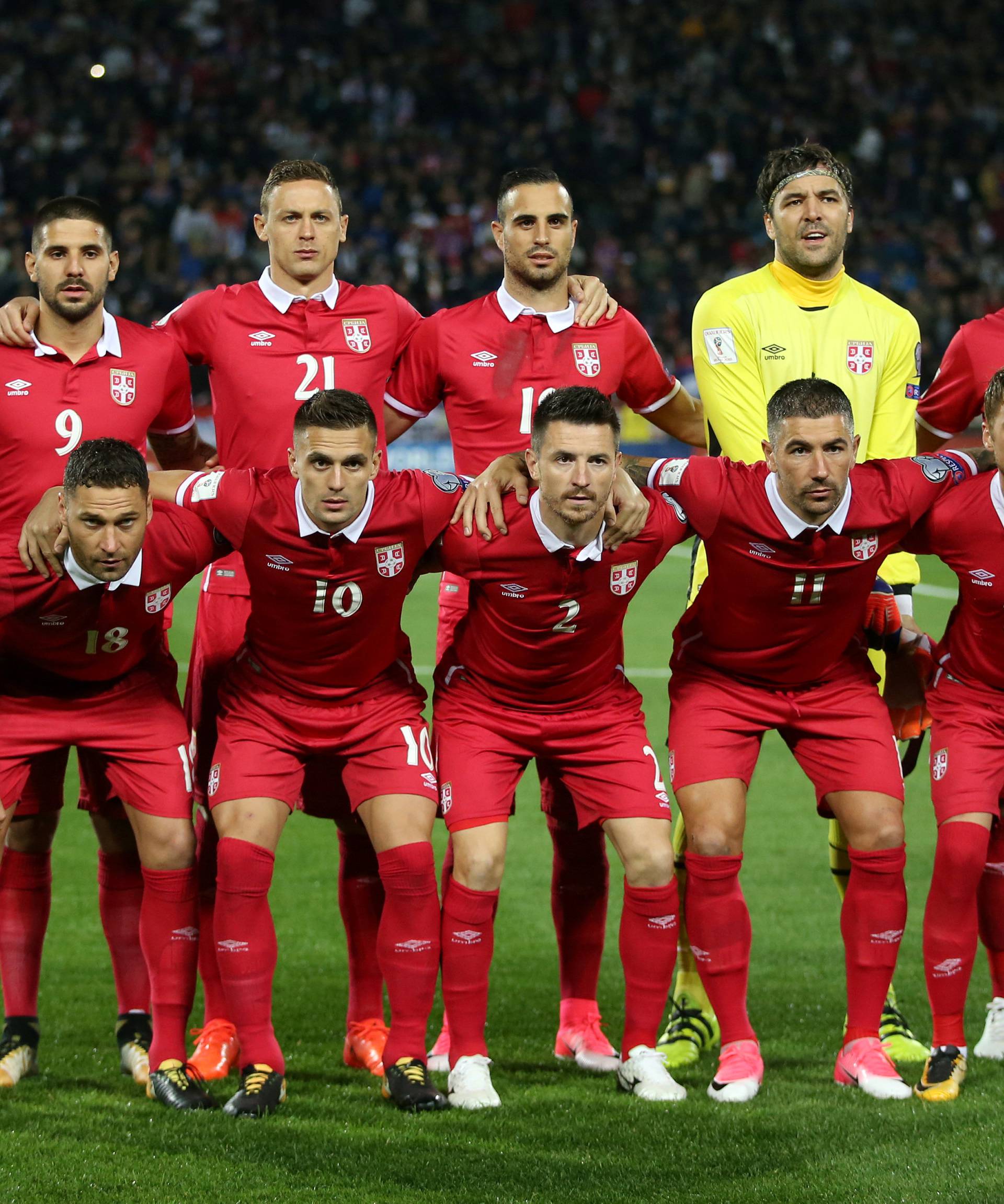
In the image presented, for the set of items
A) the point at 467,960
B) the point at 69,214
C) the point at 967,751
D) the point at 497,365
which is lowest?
the point at 467,960

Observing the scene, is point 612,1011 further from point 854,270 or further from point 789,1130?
point 854,270

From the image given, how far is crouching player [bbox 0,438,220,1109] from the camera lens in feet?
14.4

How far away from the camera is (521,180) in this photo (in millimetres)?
5125

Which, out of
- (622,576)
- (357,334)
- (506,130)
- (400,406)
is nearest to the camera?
(622,576)

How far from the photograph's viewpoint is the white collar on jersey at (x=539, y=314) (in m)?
5.19

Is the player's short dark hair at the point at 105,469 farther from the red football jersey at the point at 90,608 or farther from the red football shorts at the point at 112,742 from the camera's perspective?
the red football shorts at the point at 112,742

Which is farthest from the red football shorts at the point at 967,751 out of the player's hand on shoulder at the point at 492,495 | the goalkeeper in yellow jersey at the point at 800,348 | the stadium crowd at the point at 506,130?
the stadium crowd at the point at 506,130

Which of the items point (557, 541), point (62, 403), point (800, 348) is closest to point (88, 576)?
point (62, 403)

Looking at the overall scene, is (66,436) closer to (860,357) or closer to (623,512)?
(623,512)

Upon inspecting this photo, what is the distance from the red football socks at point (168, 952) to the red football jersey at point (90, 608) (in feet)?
1.65

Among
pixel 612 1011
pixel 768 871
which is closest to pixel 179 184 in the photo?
pixel 768 871

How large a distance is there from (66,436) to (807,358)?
2334 mm

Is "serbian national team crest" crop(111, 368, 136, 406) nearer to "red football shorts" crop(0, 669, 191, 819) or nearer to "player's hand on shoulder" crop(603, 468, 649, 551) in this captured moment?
"red football shorts" crop(0, 669, 191, 819)

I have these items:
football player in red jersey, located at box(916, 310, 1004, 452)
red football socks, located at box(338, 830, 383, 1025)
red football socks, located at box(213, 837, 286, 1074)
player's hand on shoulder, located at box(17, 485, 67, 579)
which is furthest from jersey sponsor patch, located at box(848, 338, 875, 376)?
player's hand on shoulder, located at box(17, 485, 67, 579)
